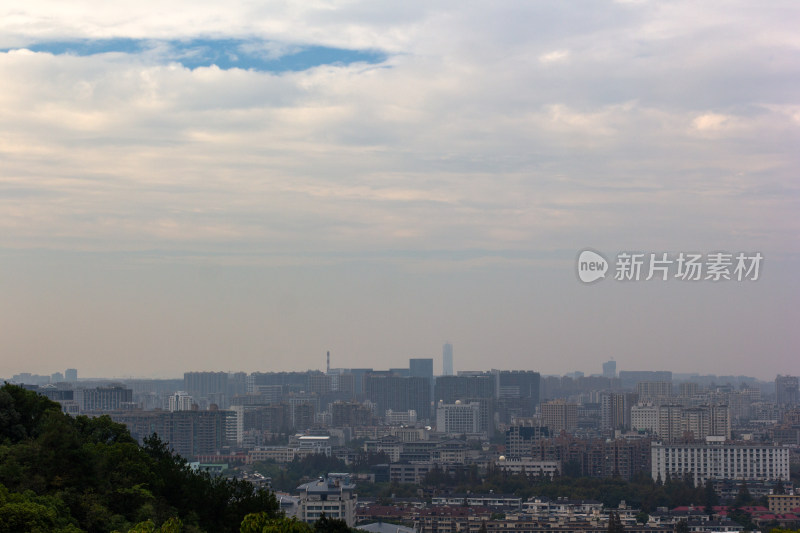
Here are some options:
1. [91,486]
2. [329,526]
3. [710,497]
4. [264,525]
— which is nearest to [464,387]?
[710,497]

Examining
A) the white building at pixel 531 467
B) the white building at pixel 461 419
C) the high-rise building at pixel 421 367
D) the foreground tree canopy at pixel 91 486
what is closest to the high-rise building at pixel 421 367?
the high-rise building at pixel 421 367

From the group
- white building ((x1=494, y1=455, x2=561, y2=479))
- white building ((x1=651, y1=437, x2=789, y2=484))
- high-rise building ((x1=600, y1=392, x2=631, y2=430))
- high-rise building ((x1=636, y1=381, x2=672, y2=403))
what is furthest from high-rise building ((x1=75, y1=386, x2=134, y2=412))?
high-rise building ((x1=636, y1=381, x2=672, y2=403))

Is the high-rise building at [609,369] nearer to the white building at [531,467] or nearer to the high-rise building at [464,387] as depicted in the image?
the high-rise building at [464,387]

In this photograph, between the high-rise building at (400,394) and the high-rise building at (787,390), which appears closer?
the high-rise building at (787,390)

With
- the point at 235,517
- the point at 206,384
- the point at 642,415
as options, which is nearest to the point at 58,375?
the point at 206,384

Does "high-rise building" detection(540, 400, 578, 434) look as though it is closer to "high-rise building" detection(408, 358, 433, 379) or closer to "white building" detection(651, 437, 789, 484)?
"white building" detection(651, 437, 789, 484)
